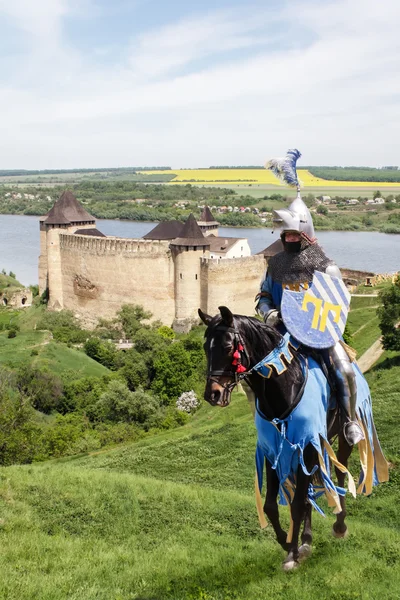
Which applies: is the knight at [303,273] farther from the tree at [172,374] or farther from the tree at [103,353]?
the tree at [103,353]

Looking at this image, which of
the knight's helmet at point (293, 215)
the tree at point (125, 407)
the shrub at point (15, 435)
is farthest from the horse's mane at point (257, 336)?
the tree at point (125, 407)

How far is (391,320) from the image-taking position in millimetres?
14297

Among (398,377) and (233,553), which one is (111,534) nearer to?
(233,553)

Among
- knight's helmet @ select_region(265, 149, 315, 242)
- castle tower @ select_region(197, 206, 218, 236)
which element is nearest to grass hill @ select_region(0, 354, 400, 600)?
knight's helmet @ select_region(265, 149, 315, 242)

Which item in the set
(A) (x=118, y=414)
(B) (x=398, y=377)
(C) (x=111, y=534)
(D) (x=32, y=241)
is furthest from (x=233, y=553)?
(D) (x=32, y=241)

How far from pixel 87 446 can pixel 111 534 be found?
620cm

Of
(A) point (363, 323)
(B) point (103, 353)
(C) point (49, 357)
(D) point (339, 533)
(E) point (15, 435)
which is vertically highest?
(D) point (339, 533)

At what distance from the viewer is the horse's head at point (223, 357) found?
2.86 metres

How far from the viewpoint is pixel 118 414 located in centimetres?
1405

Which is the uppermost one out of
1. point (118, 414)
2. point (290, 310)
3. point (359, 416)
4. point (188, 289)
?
point (290, 310)

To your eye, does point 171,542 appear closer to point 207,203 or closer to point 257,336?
point 257,336

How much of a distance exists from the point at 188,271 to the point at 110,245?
401cm

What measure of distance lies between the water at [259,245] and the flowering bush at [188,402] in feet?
58.0

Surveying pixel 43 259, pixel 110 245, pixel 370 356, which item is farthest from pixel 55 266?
pixel 370 356
